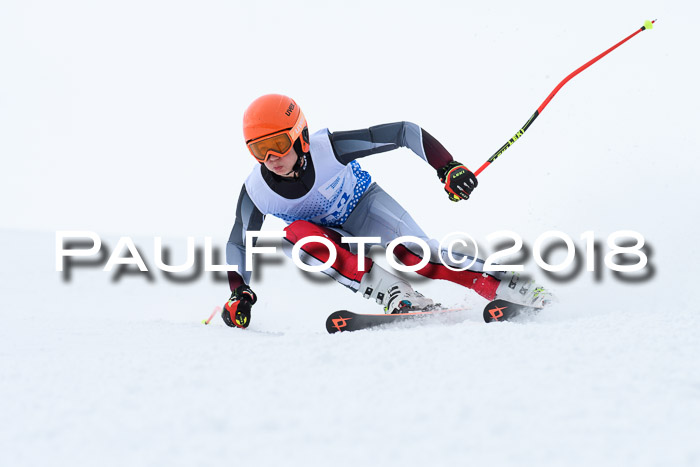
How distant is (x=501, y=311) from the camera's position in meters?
2.92

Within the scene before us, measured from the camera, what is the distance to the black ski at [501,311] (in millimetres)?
2904

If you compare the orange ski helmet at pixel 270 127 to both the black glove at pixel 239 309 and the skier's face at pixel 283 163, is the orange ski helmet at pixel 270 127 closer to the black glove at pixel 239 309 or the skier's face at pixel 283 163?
the skier's face at pixel 283 163

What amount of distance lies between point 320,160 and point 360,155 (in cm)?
21

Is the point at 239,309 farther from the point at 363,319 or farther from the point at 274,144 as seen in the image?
the point at 274,144

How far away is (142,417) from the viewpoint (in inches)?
55.4

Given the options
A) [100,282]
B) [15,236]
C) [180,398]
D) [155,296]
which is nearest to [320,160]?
[180,398]

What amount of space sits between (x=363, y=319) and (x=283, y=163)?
87 cm

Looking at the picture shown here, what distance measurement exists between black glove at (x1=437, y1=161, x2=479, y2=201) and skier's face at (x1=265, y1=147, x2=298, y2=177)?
0.78 metres

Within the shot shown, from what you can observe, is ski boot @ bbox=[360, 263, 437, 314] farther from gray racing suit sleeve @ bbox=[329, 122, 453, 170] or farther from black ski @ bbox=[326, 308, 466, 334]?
gray racing suit sleeve @ bbox=[329, 122, 453, 170]

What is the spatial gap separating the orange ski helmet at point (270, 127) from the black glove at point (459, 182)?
78 cm

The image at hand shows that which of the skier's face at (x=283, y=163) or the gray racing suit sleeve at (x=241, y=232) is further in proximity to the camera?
the gray racing suit sleeve at (x=241, y=232)

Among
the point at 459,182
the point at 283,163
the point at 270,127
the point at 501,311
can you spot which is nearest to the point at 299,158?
the point at 283,163

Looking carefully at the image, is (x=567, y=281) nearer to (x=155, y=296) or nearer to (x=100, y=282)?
(x=155, y=296)

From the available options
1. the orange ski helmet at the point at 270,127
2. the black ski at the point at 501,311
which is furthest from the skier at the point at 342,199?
the black ski at the point at 501,311
